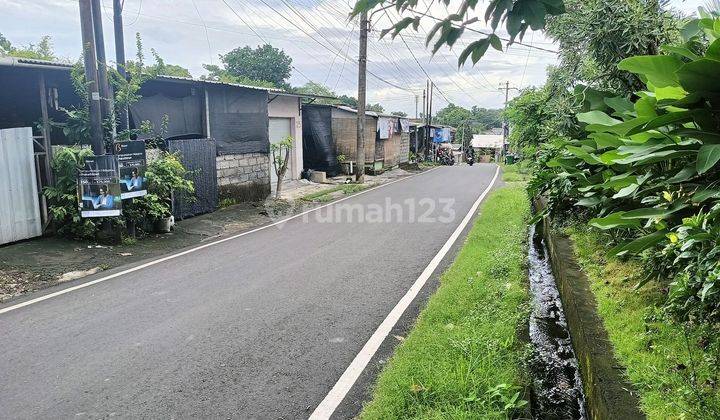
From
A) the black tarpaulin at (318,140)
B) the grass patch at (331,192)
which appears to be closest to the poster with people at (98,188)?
the grass patch at (331,192)

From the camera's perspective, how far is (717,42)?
2699mm

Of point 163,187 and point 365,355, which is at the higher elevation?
point 163,187

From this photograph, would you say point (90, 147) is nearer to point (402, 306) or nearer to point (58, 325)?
point (58, 325)

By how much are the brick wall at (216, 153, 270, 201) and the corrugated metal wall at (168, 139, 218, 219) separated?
80 cm

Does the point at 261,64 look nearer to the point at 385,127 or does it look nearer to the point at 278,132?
the point at 385,127

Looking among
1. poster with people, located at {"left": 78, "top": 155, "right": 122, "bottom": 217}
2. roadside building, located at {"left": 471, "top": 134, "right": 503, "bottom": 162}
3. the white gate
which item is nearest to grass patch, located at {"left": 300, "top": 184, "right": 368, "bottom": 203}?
poster with people, located at {"left": 78, "top": 155, "right": 122, "bottom": 217}

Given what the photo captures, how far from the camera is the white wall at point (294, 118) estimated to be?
19859mm

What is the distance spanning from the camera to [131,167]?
9453 mm

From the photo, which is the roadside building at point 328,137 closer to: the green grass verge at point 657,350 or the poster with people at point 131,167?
the poster with people at point 131,167

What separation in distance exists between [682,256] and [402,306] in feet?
11.1

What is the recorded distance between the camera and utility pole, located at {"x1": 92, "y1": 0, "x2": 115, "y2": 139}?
30.2 feet

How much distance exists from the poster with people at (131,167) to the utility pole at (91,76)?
0.42m

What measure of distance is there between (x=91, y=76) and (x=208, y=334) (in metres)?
6.27

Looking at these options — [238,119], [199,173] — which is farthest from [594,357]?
[238,119]
